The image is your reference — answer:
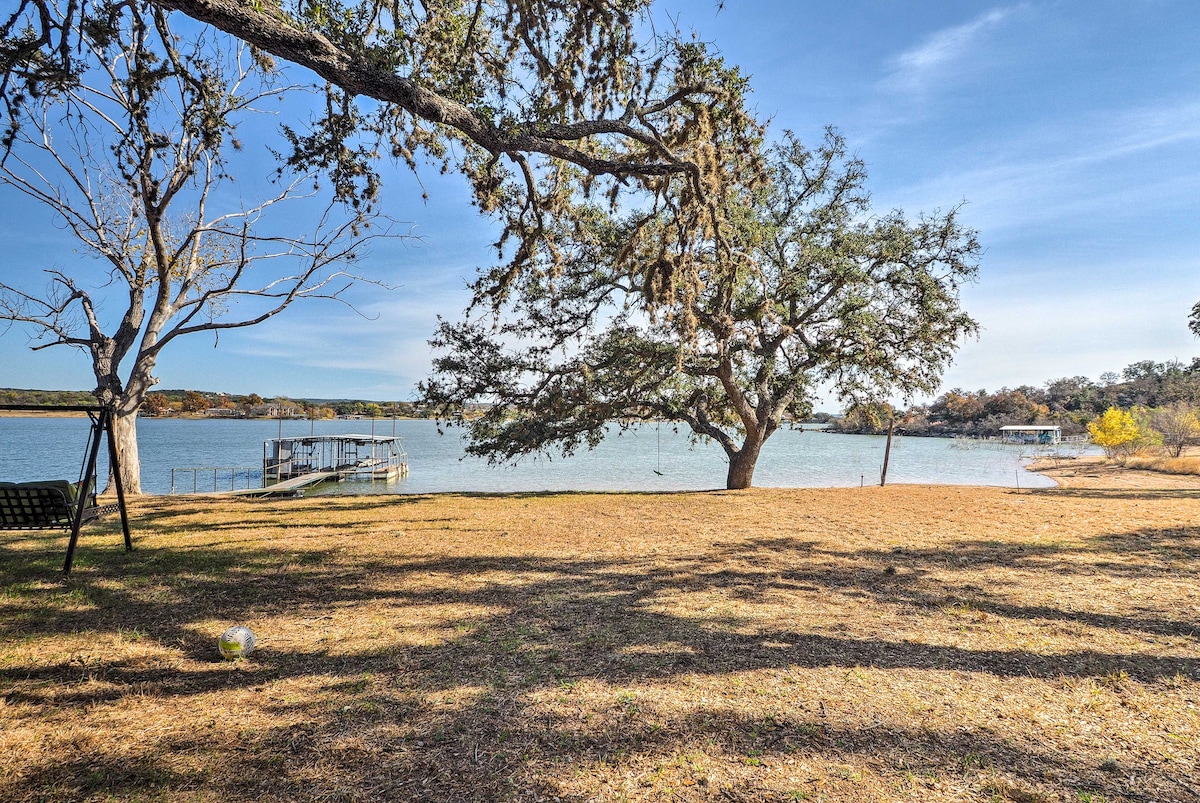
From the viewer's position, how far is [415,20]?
24.3 feet

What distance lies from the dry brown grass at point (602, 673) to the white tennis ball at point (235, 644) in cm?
9

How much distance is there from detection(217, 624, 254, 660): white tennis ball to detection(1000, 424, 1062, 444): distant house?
254 feet

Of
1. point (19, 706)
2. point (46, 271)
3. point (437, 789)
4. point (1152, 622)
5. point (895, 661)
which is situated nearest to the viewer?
point (437, 789)

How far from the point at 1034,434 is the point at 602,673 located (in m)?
89.1

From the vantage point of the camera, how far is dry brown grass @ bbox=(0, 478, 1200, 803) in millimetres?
2457

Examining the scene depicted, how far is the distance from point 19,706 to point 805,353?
15264 mm

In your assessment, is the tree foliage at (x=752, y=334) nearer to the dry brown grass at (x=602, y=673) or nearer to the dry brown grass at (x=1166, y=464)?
the dry brown grass at (x=602, y=673)

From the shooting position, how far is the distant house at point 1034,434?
63.8 m

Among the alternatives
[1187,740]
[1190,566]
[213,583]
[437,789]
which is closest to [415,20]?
[213,583]

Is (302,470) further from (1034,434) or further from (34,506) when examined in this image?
(1034,434)

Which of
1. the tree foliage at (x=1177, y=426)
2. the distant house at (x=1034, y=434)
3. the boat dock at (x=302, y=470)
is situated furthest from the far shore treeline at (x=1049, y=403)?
the boat dock at (x=302, y=470)

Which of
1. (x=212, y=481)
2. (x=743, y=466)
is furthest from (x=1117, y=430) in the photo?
(x=212, y=481)

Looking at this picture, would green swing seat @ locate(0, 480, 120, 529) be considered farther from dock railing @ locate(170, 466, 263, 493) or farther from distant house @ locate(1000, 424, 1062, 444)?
distant house @ locate(1000, 424, 1062, 444)

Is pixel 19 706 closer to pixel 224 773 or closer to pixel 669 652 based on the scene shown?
pixel 224 773
